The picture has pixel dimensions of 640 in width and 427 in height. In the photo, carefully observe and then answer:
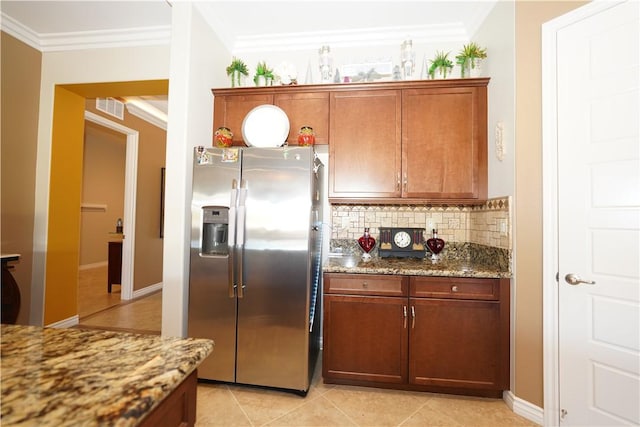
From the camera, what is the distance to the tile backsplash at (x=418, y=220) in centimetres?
243

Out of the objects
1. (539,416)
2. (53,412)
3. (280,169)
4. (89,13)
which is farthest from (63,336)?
(89,13)

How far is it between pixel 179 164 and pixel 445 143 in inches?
81.3

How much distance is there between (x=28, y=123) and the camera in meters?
2.74

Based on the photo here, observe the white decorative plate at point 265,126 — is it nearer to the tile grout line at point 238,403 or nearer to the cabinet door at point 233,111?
the cabinet door at point 233,111

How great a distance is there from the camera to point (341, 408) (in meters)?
1.87

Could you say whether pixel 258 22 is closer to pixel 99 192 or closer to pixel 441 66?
pixel 441 66

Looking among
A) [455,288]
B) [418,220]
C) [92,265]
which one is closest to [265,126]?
[418,220]

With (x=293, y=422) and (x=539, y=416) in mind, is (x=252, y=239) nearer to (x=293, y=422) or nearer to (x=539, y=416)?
(x=293, y=422)

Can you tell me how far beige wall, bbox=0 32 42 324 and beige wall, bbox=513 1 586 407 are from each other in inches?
160

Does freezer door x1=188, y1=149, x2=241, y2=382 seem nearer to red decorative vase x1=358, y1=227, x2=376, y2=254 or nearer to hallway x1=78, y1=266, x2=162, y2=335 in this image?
red decorative vase x1=358, y1=227, x2=376, y2=254

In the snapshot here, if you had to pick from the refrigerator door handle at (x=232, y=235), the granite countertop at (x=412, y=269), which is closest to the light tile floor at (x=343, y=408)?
the refrigerator door handle at (x=232, y=235)

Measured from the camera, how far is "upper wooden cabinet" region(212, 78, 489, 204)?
7.33ft

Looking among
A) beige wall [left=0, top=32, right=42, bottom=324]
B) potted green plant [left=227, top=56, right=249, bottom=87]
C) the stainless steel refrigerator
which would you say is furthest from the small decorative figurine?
beige wall [left=0, top=32, right=42, bottom=324]

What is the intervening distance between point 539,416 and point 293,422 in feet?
4.98
